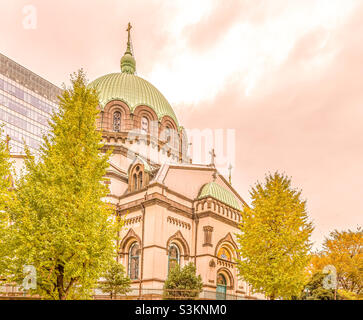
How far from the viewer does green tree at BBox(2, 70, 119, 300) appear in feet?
44.4

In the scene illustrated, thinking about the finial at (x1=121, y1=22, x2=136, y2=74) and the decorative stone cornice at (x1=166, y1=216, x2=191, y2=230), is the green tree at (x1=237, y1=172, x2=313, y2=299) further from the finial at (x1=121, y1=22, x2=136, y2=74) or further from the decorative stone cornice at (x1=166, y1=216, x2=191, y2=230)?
the finial at (x1=121, y1=22, x2=136, y2=74)

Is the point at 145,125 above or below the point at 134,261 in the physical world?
above

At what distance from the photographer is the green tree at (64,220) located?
13.5 m

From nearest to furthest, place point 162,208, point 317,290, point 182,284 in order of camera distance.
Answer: point 182,284 < point 317,290 < point 162,208

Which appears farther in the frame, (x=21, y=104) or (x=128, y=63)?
(x=21, y=104)

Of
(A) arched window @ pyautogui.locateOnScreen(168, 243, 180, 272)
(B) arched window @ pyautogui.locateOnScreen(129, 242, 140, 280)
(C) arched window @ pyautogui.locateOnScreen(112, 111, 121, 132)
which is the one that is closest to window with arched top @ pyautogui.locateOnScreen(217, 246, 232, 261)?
(A) arched window @ pyautogui.locateOnScreen(168, 243, 180, 272)

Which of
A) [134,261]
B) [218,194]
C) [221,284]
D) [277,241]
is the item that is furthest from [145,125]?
[277,241]

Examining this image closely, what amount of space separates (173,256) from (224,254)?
211 inches

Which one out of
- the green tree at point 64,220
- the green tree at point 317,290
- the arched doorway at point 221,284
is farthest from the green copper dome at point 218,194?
the green tree at point 64,220

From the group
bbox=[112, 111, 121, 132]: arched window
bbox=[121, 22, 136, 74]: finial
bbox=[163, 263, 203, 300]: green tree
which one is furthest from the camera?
bbox=[121, 22, 136, 74]: finial

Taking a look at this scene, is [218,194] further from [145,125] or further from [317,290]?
[145,125]

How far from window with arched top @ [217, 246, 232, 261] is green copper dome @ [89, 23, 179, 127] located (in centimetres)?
1668

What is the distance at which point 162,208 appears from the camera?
3023 centimetres
